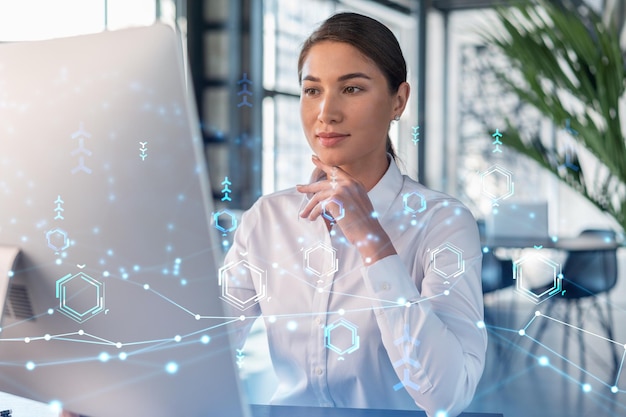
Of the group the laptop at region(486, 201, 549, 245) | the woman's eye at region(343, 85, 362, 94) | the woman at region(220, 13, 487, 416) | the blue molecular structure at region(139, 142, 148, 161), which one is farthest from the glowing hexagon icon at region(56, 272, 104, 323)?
the laptop at region(486, 201, 549, 245)

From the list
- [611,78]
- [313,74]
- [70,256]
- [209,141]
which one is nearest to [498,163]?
[209,141]

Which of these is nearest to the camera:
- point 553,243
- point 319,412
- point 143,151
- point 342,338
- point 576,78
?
point 143,151

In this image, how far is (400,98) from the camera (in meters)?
1.17

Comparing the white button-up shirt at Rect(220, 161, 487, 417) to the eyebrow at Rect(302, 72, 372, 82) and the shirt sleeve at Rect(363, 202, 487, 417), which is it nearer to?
the shirt sleeve at Rect(363, 202, 487, 417)

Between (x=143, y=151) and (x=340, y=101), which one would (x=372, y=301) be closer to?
(x=340, y=101)

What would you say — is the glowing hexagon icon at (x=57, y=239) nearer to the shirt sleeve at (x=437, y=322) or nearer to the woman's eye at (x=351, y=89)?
the shirt sleeve at (x=437, y=322)

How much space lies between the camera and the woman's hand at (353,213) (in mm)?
900

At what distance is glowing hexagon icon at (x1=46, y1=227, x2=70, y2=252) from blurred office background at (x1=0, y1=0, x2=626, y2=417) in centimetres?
63

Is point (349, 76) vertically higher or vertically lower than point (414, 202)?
higher

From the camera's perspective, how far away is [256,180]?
493 centimetres

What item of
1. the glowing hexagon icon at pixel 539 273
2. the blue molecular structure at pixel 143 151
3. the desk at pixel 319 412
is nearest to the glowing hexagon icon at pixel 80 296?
the blue molecular structure at pixel 143 151

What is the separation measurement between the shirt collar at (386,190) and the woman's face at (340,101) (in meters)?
0.07

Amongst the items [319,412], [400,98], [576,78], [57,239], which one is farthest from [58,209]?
[576,78]

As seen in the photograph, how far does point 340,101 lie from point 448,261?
0.30 meters
